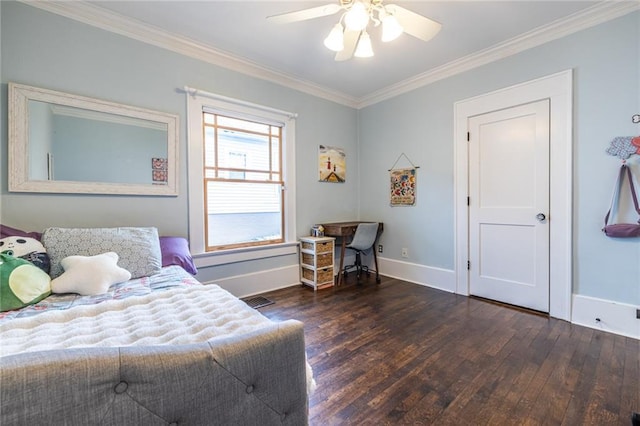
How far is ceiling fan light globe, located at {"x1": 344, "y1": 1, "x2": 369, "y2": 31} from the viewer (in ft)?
5.51

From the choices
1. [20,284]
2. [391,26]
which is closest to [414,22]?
[391,26]

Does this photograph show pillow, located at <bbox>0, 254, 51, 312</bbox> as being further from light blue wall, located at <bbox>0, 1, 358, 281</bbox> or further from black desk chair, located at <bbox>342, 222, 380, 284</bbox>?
black desk chair, located at <bbox>342, 222, 380, 284</bbox>

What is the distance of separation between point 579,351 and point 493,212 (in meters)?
1.39

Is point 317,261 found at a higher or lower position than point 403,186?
lower

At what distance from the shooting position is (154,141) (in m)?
2.54

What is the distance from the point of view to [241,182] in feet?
10.5

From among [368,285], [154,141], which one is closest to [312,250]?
[368,285]

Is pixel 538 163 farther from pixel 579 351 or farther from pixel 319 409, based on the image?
pixel 319 409

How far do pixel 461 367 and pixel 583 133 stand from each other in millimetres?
2256

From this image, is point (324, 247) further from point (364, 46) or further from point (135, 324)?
point (135, 324)

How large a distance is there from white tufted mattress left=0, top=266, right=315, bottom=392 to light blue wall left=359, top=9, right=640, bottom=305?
2.76 metres

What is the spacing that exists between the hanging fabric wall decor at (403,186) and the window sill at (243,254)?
5.05 feet

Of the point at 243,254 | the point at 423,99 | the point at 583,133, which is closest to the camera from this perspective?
the point at 583,133

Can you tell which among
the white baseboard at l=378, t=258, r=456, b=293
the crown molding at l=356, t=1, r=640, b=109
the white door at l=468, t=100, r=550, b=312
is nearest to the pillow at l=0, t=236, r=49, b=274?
the white baseboard at l=378, t=258, r=456, b=293
